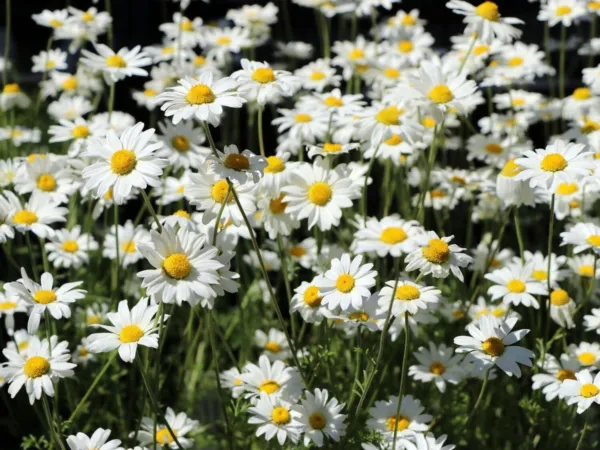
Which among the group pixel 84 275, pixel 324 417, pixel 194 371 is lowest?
pixel 194 371

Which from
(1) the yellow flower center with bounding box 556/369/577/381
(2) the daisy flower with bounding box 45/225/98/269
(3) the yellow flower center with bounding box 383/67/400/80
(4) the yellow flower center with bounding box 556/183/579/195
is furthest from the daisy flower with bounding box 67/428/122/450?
(3) the yellow flower center with bounding box 383/67/400/80

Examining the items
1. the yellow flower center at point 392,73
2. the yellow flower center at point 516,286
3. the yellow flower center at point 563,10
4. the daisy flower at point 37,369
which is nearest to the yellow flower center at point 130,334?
the daisy flower at point 37,369

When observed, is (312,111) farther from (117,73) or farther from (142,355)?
(142,355)

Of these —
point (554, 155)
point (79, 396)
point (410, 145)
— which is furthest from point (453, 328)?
point (79, 396)

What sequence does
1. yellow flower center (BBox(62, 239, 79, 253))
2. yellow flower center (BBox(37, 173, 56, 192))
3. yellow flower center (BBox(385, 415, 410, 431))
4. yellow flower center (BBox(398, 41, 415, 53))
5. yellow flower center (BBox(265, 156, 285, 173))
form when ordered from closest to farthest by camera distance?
yellow flower center (BBox(385, 415, 410, 431)), yellow flower center (BBox(265, 156, 285, 173)), yellow flower center (BBox(37, 173, 56, 192)), yellow flower center (BBox(62, 239, 79, 253)), yellow flower center (BBox(398, 41, 415, 53))

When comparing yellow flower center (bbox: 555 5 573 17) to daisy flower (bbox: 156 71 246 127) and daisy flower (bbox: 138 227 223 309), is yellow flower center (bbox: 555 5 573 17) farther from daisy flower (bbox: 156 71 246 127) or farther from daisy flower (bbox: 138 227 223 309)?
daisy flower (bbox: 138 227 223 309)

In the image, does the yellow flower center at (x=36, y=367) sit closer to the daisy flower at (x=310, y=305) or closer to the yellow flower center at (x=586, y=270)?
the daisy flower at (x=310, y=305)
